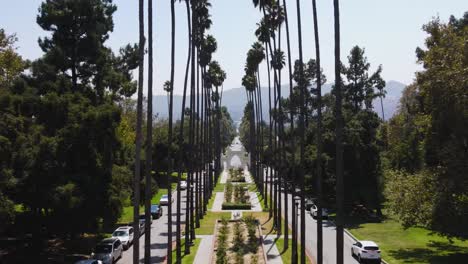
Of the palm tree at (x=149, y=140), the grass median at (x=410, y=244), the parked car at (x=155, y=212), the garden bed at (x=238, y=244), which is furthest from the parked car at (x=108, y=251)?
the parked car at (x=155, y=212)

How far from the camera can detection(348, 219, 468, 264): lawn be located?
119 ft

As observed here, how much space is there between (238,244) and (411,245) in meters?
14.2

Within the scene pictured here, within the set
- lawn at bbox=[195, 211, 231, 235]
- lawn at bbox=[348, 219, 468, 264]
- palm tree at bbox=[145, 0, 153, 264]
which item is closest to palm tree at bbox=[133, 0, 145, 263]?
palm tree at bbox=[145, 0, 153, 264]

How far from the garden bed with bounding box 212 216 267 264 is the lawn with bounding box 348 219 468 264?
9.24 metres

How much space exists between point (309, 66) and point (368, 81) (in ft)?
88.5

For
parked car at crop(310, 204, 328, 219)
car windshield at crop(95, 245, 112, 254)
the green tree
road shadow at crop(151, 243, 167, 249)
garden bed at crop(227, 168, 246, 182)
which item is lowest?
road shadow at crop(151, 243, 167, 249)

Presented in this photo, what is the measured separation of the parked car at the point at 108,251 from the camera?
33.4m

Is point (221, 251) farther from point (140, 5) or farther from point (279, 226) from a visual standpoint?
point (140, 5)

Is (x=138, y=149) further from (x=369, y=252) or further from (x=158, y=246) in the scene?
(x=158, y=246)

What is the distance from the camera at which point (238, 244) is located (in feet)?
128

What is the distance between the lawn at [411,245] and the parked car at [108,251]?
19.0m

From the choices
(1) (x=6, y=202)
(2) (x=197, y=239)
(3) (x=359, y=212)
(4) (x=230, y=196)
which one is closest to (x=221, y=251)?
(2) (x=197, y=239)

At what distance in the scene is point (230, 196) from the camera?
2933 inches

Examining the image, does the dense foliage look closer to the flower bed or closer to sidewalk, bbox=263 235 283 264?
sidewalk, bbox=263 235 283 264
